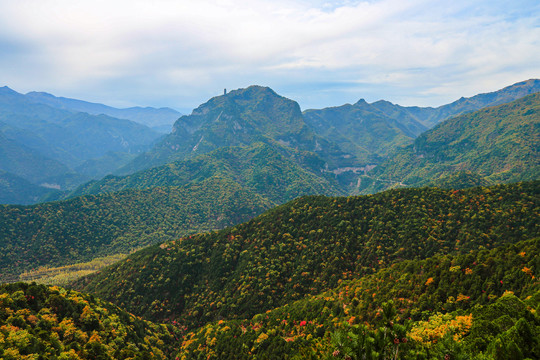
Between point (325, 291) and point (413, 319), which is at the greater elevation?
point (413, 319)

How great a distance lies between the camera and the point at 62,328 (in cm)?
7169

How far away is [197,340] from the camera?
333 ft

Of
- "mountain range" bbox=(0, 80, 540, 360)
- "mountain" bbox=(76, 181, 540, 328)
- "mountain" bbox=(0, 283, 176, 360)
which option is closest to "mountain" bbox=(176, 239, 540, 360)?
"mountain range" bbox=(0, 80, 540, 360)

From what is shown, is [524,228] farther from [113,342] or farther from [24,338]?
[24,338]

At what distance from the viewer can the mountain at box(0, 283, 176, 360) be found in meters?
59.3

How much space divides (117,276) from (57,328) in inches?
3646

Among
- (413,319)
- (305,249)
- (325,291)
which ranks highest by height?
(413,319)

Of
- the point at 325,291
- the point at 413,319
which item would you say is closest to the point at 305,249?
the point at 325,291

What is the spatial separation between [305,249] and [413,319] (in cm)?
7743

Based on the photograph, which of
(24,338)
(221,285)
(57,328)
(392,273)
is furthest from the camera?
(221,285)

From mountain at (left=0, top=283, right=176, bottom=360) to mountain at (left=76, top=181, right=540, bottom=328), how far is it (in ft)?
129

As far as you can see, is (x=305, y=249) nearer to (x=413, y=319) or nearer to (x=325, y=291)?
(x=325, y=291)

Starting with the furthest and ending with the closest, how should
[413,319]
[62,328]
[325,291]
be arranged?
[325,291], [62,328], [413,319]

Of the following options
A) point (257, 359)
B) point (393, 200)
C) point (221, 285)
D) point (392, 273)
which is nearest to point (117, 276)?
point (221, 285)
